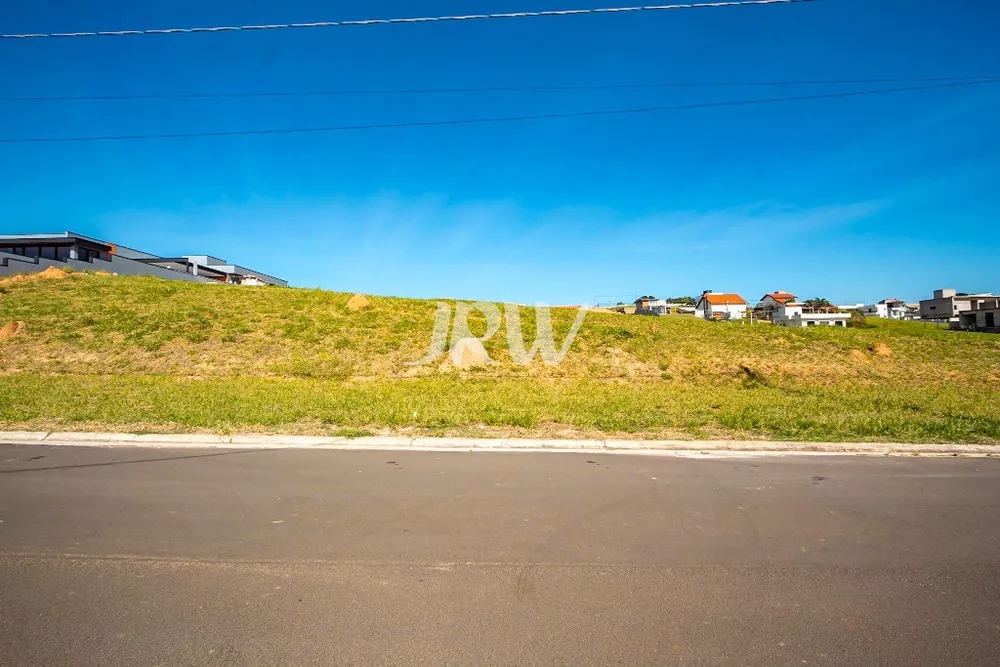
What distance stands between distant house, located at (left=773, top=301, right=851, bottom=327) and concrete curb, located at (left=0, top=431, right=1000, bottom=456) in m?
53.5

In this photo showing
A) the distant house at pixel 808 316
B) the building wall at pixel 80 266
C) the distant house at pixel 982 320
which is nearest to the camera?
the building wall at pixel 80 266

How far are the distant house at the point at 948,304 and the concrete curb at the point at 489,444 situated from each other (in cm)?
9466

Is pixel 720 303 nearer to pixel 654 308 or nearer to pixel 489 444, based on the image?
pixel 654 308

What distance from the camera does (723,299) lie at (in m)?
114

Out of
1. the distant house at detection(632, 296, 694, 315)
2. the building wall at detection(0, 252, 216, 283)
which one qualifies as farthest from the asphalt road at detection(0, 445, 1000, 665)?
the distant house at detection(632, 296, 694, 315)

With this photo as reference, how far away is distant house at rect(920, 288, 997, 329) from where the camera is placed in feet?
285

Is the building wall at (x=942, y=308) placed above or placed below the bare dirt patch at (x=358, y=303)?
above

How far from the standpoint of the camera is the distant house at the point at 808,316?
62469mm

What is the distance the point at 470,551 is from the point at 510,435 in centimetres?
439

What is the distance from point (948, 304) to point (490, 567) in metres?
115

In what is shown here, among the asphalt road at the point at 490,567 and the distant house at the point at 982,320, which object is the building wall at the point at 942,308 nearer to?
the distant house at the point at 982,320

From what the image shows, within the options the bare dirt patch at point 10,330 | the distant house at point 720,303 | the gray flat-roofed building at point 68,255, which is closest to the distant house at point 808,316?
the distant house at point 720,303

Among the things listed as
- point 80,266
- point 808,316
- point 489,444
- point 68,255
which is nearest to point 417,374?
point 489,444

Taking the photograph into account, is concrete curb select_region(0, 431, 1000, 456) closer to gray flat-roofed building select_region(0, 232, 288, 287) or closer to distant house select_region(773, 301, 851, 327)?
gray flat-roofed building select_region(0, 232, 288, 287)
